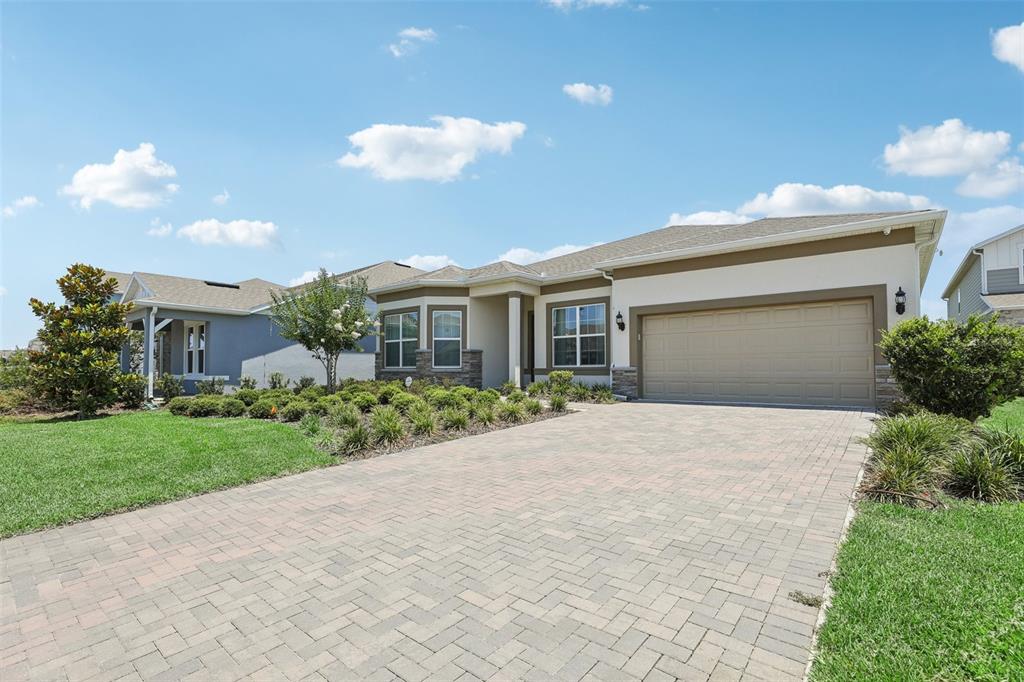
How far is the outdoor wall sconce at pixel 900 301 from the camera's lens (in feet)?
33.6

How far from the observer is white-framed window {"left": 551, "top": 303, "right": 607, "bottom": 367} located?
50.1ft

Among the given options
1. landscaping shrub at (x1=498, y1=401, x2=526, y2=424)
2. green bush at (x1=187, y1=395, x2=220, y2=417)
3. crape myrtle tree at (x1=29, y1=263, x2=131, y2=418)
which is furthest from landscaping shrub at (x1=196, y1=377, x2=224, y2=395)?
landscaping shrub at (x1=498, y1=401, x2=526, y2=424)

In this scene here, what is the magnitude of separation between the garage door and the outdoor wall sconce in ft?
1.80

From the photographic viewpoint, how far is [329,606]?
2.95m

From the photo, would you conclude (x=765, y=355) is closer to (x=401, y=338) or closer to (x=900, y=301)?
(x=900, y=301)

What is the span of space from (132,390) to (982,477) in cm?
1723

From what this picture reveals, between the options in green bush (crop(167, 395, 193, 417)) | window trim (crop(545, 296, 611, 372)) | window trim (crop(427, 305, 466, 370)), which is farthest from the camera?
window trim (crop(427, 305, 466, 370))

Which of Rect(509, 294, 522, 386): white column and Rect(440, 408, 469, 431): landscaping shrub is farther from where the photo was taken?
Rect(509, 294, 522, 386): white column

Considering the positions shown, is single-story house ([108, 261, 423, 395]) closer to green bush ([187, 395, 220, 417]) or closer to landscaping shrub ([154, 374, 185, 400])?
landscaping shrub ([154, 374, 185, 400])

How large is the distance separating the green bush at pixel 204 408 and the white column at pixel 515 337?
8401mm

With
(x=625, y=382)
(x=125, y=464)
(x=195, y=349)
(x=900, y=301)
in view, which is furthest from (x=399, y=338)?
(x=900, y=301)

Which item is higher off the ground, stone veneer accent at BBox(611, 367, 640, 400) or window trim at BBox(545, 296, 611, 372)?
window trim at BBox(545, 296, 611, 372)

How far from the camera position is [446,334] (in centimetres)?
1742

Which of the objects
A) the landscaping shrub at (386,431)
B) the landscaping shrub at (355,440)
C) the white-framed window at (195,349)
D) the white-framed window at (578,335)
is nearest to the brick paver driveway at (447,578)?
the landscaping shrub at (355,440)
